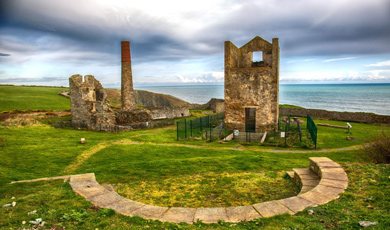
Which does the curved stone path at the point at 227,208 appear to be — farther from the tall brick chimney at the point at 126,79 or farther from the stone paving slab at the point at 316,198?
the tall brick chimney at the point at 126,79

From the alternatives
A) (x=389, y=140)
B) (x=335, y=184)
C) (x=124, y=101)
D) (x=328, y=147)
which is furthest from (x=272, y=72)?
(x=124, y=101)

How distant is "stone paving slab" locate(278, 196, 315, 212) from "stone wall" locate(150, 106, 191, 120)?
1281 inches

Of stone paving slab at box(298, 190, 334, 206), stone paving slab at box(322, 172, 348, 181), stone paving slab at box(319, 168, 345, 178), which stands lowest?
stone paving slab at box(298, 190, 334, 206)

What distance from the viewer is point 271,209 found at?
5.57 metres

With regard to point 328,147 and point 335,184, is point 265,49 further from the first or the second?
point 335,184

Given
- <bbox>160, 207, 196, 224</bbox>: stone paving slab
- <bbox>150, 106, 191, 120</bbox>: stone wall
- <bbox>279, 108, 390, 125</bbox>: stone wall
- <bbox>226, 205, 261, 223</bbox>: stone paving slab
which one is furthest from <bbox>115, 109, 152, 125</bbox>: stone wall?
<bbox>279, 108, 390, 125</bbox>: stone wall

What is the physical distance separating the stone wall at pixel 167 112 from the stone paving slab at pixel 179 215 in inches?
1262

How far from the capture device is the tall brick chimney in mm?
32875

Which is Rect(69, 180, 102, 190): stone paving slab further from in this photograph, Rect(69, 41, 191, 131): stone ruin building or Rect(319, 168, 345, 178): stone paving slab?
Rect(69, 41, 191, 131): stone ruin building

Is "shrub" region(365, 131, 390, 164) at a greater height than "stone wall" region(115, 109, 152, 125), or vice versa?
"shrub" region(365, 131, 390, 164)

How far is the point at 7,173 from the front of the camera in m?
9.70

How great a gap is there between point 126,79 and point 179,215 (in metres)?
30.4

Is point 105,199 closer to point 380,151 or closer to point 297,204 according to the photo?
point 297,204

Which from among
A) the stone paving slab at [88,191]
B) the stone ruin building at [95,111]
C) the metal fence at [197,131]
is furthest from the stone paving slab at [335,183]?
the stone ruin building at [95,111]
